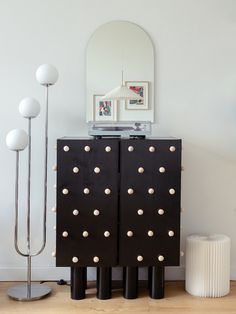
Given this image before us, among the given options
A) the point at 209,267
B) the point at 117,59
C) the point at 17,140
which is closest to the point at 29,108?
the point at 17,140

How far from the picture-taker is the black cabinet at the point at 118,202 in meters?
2.92

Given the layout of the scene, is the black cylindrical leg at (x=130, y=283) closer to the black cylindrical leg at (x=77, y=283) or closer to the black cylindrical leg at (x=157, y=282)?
the black cylindrical leg at (x=157, y=282)

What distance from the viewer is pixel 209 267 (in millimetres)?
3092

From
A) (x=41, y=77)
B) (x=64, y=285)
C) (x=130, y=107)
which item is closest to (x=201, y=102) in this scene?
(x=130, y=107)

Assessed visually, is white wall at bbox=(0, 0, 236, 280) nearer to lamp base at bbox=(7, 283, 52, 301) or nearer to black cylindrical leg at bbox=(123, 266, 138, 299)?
lamp base at bbox=(7, 283, 52, 301)

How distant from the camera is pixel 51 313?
2.81 metres

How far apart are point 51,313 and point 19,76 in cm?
151

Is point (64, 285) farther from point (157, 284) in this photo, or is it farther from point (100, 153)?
point (100, 153)

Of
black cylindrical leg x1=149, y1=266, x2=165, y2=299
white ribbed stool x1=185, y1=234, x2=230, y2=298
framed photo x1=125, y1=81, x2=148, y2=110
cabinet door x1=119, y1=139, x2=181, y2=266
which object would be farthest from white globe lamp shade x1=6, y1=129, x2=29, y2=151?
white ribbed stool x1=185, y1=234, x2=230, y2=298

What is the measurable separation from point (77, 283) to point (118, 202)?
0.56 m

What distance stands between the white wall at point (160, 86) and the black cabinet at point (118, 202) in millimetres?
455

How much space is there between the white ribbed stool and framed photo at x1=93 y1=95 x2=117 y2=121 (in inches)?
38.1

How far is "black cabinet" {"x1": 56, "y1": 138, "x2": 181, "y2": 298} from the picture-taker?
115 inches

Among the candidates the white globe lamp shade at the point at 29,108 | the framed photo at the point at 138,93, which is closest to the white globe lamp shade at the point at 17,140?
the white globe lamp shade at the point at 29,108
